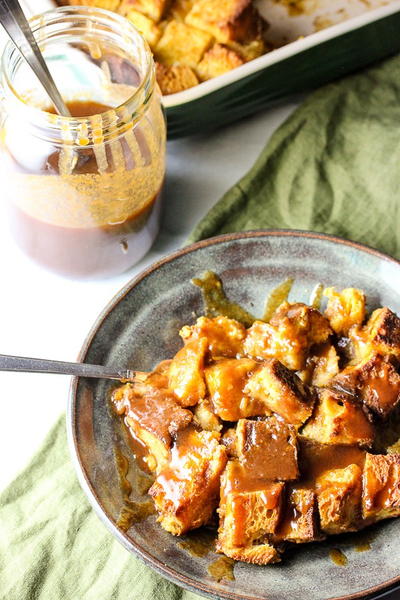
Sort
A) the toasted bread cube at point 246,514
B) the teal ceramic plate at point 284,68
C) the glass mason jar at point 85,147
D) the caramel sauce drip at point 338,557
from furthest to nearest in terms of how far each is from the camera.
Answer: the teal ceramic plate at point 284,68 < the glass mason jar at point 85,147 < the caramel sauce drip at point 338,557 < the toasted bread cube at point 246,514

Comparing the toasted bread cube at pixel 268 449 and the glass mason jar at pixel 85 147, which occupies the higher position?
the glass mason jar at pixel 85 147

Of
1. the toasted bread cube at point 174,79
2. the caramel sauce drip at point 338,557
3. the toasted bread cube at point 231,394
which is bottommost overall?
the caramel sauce drip at point 338,557

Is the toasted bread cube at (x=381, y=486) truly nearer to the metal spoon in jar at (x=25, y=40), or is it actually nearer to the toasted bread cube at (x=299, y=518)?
the toasted bread cube at (x=299, y=518)

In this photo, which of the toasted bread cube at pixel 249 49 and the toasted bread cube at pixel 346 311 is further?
the toasted bread cube at pixel 249 49

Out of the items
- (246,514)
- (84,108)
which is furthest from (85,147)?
(246,514)

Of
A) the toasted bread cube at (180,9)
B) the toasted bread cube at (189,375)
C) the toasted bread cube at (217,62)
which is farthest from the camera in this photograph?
the toasted bread cube at (180,9)

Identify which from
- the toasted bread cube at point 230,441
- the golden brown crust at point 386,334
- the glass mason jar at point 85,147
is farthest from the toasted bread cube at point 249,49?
the toasted bread cube at point 230,441

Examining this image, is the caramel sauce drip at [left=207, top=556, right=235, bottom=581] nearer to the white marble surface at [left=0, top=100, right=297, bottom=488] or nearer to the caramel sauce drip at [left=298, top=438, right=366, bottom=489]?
the caramel sauce drip at [left=298, top=438, right=366, bottom=489]

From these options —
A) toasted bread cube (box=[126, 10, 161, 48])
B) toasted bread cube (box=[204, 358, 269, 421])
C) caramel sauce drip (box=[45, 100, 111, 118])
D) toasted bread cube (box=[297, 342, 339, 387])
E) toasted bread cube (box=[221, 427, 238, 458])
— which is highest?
caramel sauce drip (box=[45, 100, 111, 118])

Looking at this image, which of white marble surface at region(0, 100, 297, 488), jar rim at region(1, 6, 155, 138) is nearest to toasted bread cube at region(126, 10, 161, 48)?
white marble surface at region(0, 100, 297, 488)
